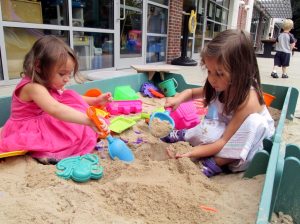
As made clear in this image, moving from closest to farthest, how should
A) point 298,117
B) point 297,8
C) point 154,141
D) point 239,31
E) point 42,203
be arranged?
point 42,203, point 239,31, point 154,141, point 298,117, point 297,8

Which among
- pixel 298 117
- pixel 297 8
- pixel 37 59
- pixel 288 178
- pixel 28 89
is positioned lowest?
pixel 298 117

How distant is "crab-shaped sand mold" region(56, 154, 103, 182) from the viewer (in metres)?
0.99

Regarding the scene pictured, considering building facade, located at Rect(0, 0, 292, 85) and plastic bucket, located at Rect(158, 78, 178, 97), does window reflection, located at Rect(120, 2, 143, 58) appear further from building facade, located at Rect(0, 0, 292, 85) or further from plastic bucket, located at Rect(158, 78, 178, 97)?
plastic bucket, located at Rect(158, 78, 178, 97)

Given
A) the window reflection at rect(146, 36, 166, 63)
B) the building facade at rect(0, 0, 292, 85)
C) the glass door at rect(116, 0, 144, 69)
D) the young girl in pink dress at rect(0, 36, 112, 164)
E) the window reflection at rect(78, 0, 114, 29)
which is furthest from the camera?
the window reflection at rect(146, 36, 166, 63)

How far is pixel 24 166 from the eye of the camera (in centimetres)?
106

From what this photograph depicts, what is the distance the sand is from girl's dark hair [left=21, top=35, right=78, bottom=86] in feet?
1.16

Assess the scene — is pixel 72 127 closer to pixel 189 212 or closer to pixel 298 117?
pixel 189 212

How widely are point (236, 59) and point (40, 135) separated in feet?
2.96

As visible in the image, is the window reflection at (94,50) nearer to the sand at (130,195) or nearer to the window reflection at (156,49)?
the window reflection at (156,49)

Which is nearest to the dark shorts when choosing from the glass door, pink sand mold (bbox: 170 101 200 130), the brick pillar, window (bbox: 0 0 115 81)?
the brick pillar

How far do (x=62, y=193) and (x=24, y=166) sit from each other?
293mm

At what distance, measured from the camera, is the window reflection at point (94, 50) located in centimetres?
322

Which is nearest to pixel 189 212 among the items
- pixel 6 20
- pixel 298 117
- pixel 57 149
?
pixel 57 149

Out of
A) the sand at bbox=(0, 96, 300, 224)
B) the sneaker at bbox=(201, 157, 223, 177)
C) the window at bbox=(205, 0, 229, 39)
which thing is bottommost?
the sneaker at bbox=(201, 157, 223, 177)
